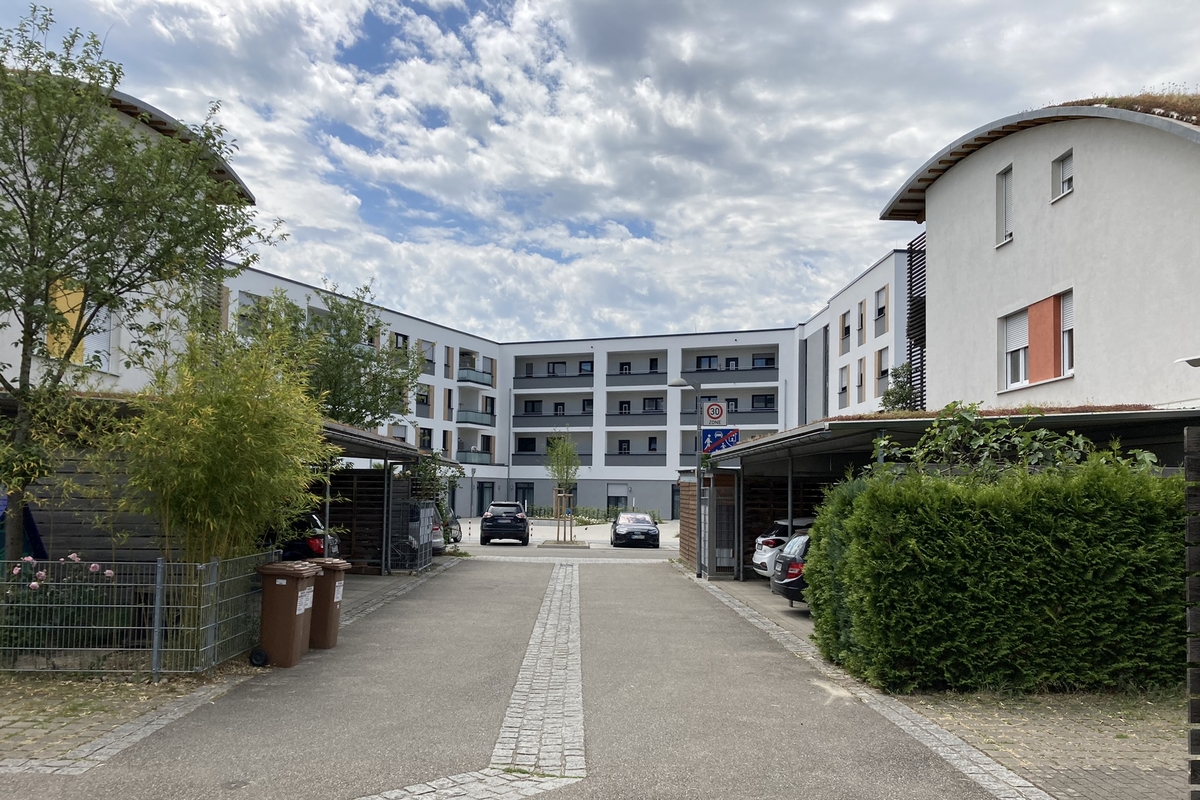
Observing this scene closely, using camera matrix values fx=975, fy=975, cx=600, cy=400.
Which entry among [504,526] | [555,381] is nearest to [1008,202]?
[504,526]

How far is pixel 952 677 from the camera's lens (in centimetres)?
880

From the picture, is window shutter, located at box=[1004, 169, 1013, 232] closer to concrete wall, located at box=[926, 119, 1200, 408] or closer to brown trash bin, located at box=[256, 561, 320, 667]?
concrete wall, located at box=[926, 119, 1200, 408]

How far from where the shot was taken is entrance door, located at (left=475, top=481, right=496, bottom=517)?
65.2 m

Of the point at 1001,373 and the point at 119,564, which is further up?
the point at 1001,373

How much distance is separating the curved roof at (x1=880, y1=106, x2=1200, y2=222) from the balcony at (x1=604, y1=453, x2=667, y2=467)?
3827cm

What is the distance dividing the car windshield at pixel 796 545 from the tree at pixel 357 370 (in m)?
14.6

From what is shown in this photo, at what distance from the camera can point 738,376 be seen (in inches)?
2393

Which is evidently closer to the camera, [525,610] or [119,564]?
[119,564]

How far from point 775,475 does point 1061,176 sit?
28.5 ft

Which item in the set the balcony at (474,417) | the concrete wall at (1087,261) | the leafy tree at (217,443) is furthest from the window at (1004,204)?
the balcony at (474,417)

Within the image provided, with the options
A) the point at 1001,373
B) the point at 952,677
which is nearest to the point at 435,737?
the point at 952,677

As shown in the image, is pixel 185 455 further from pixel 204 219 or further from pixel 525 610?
pixel 525 610

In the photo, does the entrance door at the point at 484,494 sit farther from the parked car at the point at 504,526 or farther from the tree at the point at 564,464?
the parked car at the point at 504,526

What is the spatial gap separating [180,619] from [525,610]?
6.87 metres
